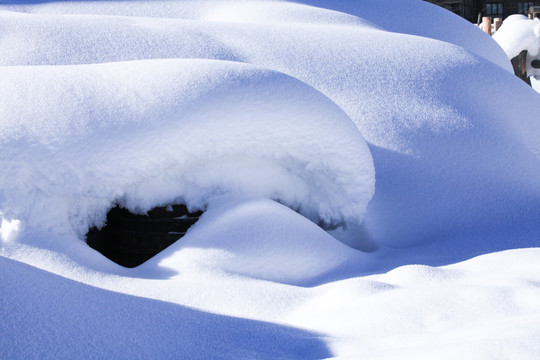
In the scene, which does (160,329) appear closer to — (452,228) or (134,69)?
(134,69)

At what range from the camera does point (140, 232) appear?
7.13 feet

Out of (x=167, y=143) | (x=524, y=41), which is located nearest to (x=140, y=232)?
(x=167, y=143)

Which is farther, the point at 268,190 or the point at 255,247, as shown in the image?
the point at 268,190

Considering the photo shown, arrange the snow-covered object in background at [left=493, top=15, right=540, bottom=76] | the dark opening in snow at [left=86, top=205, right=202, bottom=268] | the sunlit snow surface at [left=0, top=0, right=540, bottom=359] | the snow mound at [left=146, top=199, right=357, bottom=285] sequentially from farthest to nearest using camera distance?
the snow-covered object in background at [left=493, top=15, right=540, bottom=76] → the dark opening in snow at [left=86, top=205, right=202, bottom=268] → the snow mound at [left=146, top=199, right=357, bottom=285] → the sunlit snow surface at [left=0, top=0, right=540, bottom=359]

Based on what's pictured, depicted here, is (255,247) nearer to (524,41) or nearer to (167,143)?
(167,143)

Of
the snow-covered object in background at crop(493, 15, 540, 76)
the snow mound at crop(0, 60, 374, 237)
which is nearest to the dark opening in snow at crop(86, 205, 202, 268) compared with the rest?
the snow mound at crop(0, 60, 374, 237)

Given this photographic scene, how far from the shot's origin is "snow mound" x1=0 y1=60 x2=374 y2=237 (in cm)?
195

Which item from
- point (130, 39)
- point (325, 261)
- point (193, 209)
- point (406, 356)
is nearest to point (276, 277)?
point (325, 261)

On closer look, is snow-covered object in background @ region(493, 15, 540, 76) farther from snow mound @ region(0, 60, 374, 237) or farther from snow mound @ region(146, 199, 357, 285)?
snow mound @ region(146, 199, 357, 285)

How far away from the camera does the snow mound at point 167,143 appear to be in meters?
1.95

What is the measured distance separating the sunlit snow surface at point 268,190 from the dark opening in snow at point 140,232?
4cm

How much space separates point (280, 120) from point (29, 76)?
2.51 ft

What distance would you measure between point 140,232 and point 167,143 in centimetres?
31

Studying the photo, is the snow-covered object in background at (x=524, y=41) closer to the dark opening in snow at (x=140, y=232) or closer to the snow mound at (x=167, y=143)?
the snow mound at (x=167, y=143)
